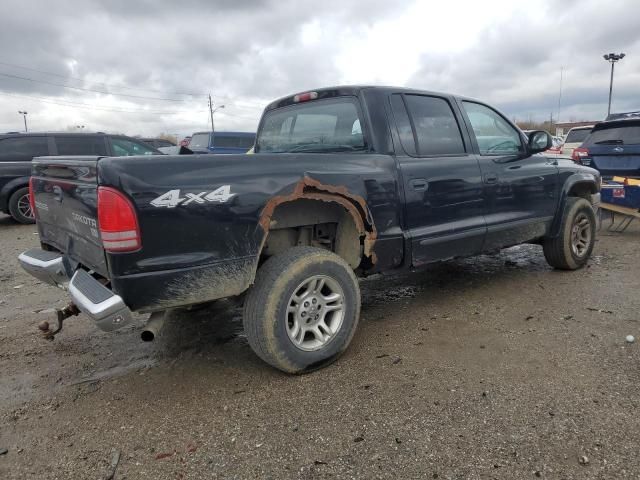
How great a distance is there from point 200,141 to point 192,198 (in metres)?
Answer: 13.9

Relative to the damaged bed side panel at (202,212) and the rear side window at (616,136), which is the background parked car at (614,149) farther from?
the damaged bed side panel at (202,212)

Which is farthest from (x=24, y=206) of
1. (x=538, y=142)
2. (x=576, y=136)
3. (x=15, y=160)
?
(x=576, y=136)

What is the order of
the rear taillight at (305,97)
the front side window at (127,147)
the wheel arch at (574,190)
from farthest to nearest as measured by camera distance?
the front side window at (127,147)
the wheel arch at (574,190)
the rear taillight at (305,97)

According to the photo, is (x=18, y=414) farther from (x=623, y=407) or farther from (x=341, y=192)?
(x=623, y=407)

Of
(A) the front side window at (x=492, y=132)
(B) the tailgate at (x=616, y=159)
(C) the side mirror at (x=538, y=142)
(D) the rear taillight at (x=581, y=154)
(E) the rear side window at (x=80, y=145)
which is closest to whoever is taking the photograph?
(A) the front side window at (x=492, y=132)

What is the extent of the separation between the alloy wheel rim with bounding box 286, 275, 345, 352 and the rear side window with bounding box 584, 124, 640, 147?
6.67 m

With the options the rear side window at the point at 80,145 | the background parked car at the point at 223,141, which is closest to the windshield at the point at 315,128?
the rear side window at the point at 80,145

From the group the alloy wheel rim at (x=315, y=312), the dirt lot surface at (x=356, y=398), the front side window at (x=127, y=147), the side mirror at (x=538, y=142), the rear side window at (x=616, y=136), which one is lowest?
the dirt lot surface at (x=356, y=398)

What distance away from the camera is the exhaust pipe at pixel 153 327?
2.57 m

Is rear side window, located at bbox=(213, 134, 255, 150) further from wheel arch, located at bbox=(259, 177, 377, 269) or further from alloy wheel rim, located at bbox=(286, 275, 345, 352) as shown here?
alloy wheel rim, located at bbox=(286, 275, 345, 352)

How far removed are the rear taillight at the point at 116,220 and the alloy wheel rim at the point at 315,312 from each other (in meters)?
1.00

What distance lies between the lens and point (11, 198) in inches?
359

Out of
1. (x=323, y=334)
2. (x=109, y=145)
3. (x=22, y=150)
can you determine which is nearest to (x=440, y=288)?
(x=323, y=334)

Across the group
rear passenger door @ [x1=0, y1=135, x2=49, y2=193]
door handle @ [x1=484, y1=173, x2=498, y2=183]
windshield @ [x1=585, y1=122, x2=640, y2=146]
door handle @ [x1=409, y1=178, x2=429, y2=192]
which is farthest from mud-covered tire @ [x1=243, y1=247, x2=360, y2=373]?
rear passenger door @ [x1=0, y1=135, x2=49, y2=193]
